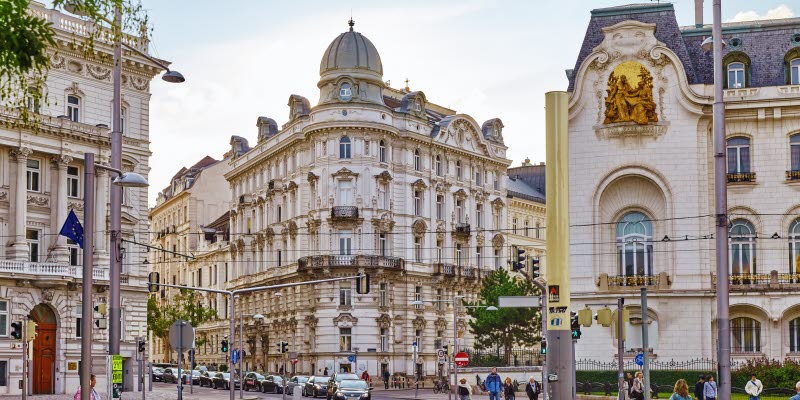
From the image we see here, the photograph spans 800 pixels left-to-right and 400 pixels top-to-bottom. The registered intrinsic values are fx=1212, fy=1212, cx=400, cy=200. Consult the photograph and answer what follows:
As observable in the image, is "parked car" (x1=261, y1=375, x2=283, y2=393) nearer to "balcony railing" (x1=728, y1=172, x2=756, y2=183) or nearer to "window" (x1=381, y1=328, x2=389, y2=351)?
"window" (x1=381, y1=328, x2=389, y2=351)

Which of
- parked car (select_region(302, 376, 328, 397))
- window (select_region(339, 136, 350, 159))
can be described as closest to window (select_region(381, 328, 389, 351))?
window (select_region(339, 136, 350, 159))

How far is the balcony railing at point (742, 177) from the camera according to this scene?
166ft

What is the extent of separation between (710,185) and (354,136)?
37.9 meters

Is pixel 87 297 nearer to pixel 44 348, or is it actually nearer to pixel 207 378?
pixel 44 348

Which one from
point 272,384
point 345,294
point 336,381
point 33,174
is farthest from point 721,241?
point 345,294

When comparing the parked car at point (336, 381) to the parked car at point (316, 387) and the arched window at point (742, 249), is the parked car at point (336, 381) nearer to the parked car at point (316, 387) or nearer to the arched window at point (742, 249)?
the parked car at point (316, 387)

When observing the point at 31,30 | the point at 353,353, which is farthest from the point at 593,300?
the point at 31,30

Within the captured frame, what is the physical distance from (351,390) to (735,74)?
2140cm

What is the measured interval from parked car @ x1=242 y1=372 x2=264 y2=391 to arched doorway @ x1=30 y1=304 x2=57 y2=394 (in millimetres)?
19524

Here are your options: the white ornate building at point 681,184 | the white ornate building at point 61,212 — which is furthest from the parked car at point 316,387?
the white ornate building at point 681,184

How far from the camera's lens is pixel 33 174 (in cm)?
5991

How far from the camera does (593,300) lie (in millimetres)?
51500

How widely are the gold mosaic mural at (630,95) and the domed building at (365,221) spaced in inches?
1395

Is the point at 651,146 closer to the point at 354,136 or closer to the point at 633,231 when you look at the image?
the point at 633,231
